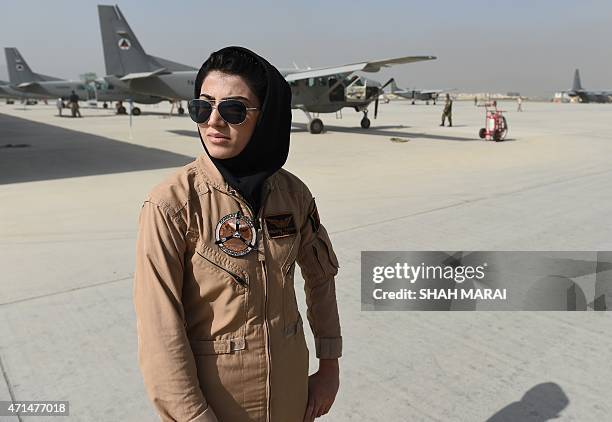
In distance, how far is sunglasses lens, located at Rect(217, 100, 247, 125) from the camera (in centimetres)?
133

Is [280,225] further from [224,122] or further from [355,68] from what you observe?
[355,68]

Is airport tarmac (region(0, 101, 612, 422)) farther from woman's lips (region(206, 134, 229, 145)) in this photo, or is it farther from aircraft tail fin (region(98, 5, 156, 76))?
aircraft tail fin (region(98, 5, 156, 76))

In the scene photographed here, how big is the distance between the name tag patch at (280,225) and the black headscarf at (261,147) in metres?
0.06

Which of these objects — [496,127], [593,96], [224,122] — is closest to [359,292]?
[224,122]

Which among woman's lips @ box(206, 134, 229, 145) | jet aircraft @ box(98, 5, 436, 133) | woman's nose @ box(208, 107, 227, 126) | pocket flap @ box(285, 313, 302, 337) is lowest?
pocket flap @ box(285, 313, 302, 337)

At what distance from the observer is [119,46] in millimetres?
23406

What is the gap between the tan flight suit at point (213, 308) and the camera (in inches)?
50.3

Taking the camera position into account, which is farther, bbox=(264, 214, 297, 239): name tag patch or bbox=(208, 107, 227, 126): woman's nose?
bbox=(264, 214, 297, 239): name tag patch

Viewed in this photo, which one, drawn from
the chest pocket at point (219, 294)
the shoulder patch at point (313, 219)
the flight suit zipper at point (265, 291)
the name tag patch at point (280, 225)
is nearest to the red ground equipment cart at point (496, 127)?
the shoulder patch at point (313, 219)

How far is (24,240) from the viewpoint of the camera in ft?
17.5

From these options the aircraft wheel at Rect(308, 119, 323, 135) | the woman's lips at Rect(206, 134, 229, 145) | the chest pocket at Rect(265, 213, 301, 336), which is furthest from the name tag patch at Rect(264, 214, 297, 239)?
the aircraft wheel at Rect(308, 119, 323, 135)

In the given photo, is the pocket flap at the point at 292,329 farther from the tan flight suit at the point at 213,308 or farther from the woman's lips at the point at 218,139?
the woman's lips at the point at 218,139

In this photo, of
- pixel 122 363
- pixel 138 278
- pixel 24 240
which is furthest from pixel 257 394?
pixel 24 240

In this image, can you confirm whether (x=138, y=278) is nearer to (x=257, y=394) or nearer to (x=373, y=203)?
(x=257, y=394)
